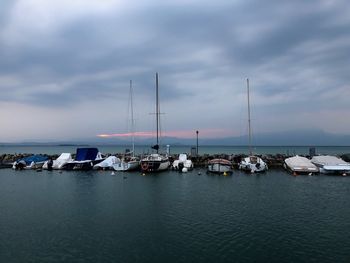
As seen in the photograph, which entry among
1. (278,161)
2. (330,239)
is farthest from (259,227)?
(278,161)

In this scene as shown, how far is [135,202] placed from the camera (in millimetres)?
34750

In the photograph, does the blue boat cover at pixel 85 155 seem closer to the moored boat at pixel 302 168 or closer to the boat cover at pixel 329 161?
the moored boat at pixel 302 168

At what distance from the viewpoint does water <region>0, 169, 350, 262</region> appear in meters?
19.4

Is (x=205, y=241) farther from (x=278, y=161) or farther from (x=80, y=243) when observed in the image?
(x=278, y=161)

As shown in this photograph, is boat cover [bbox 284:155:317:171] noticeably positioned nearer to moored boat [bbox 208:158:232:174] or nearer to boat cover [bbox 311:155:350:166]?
boat cover [bbox 311:155:350:166]

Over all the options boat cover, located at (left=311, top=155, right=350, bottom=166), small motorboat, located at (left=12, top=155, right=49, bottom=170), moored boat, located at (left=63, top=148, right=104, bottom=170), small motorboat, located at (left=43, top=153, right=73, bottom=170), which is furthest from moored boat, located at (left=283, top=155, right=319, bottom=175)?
small motorboat, located at (left=12, top=155, right=49, bottom=170)

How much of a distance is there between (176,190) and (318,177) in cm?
2752

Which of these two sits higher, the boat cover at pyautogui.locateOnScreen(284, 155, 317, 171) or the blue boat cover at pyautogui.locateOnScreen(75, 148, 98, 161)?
the blue boat cover at pyautogui.locateOnScreen(75, 148, 98, 161)

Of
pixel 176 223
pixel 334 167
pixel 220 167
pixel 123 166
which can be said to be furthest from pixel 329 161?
pixel 176 223

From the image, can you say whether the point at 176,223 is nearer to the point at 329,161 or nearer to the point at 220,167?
the point at 220,167

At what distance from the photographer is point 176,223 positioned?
25.9 meters

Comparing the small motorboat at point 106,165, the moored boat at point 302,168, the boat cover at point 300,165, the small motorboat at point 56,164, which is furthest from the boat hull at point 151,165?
the boat cover at point 300,165

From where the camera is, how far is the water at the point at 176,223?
19.4 metres

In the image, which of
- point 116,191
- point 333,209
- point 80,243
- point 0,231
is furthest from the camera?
point 116,191
